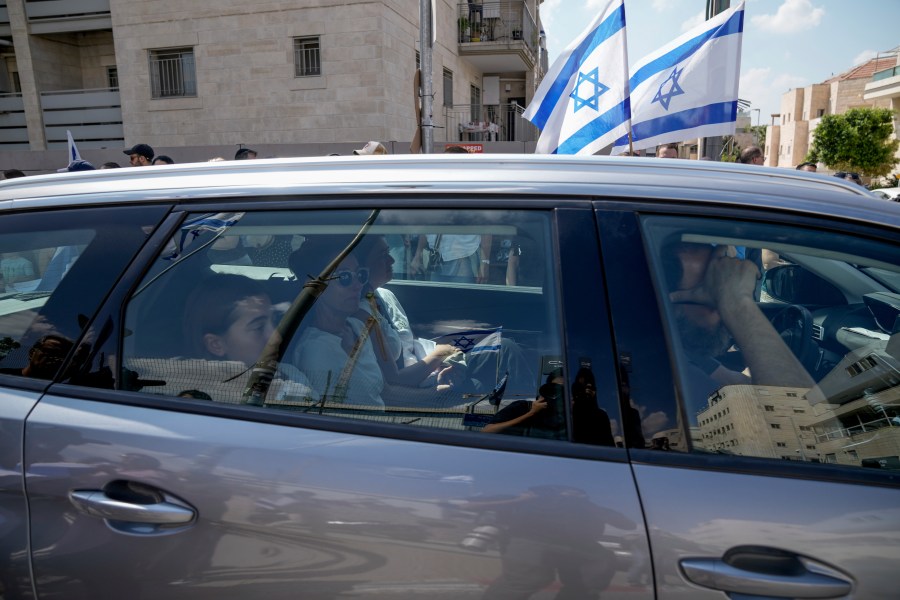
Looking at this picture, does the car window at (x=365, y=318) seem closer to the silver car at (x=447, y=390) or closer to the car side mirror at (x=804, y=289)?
the silver car at (x=447, y=390)

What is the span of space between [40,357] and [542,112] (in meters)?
4.01

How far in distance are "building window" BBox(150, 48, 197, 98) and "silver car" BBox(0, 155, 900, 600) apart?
17.1 metres

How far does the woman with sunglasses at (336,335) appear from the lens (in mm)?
1522

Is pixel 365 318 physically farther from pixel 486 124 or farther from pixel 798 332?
pixel 486 124

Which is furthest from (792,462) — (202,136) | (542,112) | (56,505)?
(202,136)

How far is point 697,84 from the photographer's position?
4402 mm

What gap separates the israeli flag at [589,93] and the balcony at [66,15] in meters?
17.4

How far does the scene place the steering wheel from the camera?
5.08 feet

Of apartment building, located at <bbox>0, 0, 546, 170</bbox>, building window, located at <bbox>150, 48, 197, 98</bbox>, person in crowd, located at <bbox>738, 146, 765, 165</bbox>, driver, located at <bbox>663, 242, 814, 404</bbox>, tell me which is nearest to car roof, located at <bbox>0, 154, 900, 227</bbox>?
driver, located at <bbox>663, 242, 814, 404</bbox>

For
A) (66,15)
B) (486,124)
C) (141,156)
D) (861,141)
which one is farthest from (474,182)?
(861,141)

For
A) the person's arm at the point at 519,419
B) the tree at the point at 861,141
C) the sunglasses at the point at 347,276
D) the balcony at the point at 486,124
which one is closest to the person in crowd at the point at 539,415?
the person's arm at the point at 519,419

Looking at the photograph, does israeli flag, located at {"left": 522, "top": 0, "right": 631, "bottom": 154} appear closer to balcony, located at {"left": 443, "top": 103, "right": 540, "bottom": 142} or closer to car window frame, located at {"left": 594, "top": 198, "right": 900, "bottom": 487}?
car window frame, located at {"left": 594, "top": 198, "right": 900, "bottom": 487}

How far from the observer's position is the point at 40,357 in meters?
Result: 1.60

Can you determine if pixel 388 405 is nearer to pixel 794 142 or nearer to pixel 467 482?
pixel 467 482
